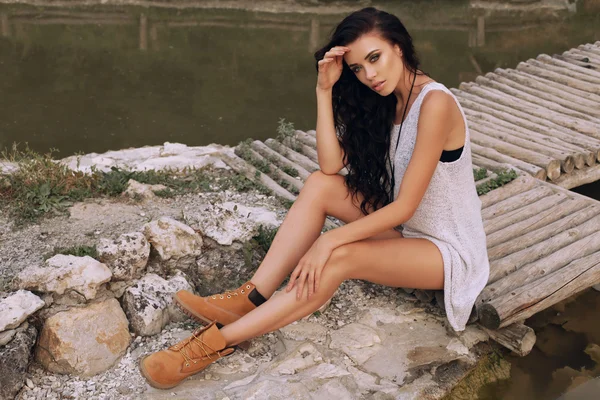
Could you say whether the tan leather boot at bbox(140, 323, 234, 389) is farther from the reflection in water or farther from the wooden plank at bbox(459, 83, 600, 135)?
the wooden plank at bbox(459, 83, 600, 135)

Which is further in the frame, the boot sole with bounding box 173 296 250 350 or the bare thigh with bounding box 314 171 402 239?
the bare thigh with bounding box 314 171 402 239

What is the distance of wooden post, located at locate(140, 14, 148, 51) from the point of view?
10547 mm

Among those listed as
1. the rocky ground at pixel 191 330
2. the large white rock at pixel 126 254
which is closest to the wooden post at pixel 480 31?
the rocky ground at pixel 191 330

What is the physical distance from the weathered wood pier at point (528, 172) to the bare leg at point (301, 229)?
732mm

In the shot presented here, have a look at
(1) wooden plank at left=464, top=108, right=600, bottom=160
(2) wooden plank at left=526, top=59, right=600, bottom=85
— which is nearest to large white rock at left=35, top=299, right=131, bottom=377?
(1) wooden plank at left=464, top=108, right=600, bottom=160

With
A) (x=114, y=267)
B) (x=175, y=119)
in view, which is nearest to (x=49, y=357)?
(x=114, y=267)

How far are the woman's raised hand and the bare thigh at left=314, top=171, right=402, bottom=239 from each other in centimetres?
45

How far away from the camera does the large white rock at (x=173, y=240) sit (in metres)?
3.79

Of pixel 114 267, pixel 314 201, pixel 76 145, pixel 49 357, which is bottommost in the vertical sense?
pixel 76 145

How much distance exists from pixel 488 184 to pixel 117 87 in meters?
5.56

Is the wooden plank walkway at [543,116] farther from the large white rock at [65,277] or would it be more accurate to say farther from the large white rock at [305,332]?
the large white rock at [65,277]

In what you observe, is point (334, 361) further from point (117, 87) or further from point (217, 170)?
point (117, 87)

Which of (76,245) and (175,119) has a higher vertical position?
(76,245)

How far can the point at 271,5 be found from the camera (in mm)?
12617
